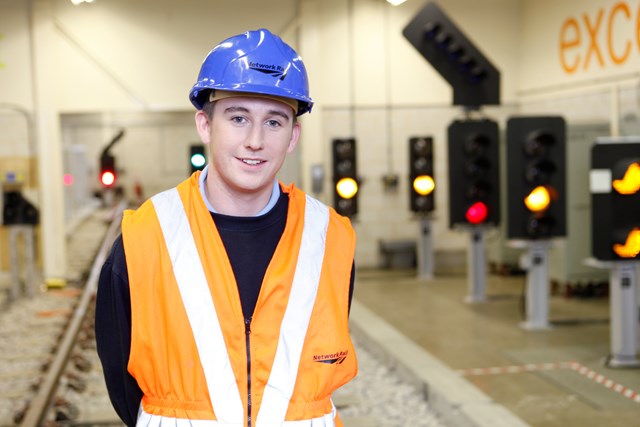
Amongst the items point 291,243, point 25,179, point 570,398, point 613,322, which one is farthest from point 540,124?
point 25,179

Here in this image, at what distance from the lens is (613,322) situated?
20.9 feet

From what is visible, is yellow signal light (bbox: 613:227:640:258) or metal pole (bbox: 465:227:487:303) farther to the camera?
metal pole (bbox: 465:227:487:303)

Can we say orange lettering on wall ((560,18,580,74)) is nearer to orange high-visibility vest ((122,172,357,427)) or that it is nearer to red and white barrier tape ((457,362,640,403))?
red and white barrier tape ((457,362,640,403))

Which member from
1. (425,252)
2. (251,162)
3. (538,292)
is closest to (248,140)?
(251,162)

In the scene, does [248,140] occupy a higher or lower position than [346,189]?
higher

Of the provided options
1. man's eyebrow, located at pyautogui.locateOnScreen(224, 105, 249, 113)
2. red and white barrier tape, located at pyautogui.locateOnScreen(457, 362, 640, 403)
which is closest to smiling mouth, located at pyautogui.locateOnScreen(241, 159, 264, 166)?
man's eyebrow, located at pyautogui.locateOnScreen(224, 105, 249, 113)

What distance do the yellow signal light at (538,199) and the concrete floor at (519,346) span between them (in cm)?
115

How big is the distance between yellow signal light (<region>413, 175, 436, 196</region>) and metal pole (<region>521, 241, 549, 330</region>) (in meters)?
2.88

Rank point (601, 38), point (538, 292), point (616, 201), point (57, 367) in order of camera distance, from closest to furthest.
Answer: point (616, 201)
point (57, 367)
point (538, 292)
point (601, 38)

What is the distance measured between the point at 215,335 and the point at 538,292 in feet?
20.7

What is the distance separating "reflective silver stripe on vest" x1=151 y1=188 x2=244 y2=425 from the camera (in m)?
1.93

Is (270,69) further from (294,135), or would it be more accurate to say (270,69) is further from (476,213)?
(476,213)

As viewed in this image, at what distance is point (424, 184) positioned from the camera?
10547 mm

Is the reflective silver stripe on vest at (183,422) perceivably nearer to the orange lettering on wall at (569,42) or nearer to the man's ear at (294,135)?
the man's ear at (294,135)
